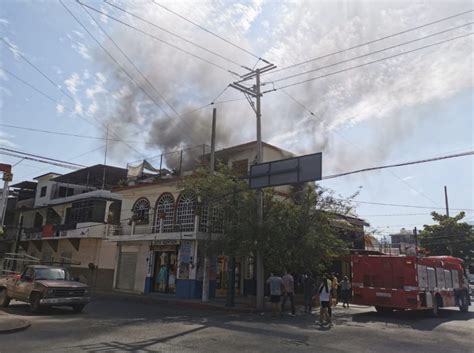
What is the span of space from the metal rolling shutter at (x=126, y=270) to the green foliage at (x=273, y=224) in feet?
30.0

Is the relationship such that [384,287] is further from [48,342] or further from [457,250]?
[457,250]

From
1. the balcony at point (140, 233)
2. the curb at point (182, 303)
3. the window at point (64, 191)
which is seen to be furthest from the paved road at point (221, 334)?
the window at point (64, 191)

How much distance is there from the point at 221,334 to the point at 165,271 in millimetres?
15212

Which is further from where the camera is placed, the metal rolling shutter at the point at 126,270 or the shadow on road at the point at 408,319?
the metal rolling shutter at the point at 126,270

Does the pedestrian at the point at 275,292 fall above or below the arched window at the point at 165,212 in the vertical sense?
below

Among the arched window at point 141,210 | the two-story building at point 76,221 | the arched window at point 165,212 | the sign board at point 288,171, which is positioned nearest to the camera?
the sign board at point 288,171

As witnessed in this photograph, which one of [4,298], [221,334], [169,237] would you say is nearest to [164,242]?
[169,237]

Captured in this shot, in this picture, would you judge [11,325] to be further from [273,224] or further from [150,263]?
[150,263]

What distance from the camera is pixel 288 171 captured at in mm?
18188

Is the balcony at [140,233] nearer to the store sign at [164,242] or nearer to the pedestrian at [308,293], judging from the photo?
the store sign at [164,242]

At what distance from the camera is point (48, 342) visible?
31.5 ft

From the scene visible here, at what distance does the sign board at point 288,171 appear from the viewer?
17312 mm

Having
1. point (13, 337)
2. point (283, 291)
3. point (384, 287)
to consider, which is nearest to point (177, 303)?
point (283, 291)

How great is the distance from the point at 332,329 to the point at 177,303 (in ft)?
33.6
